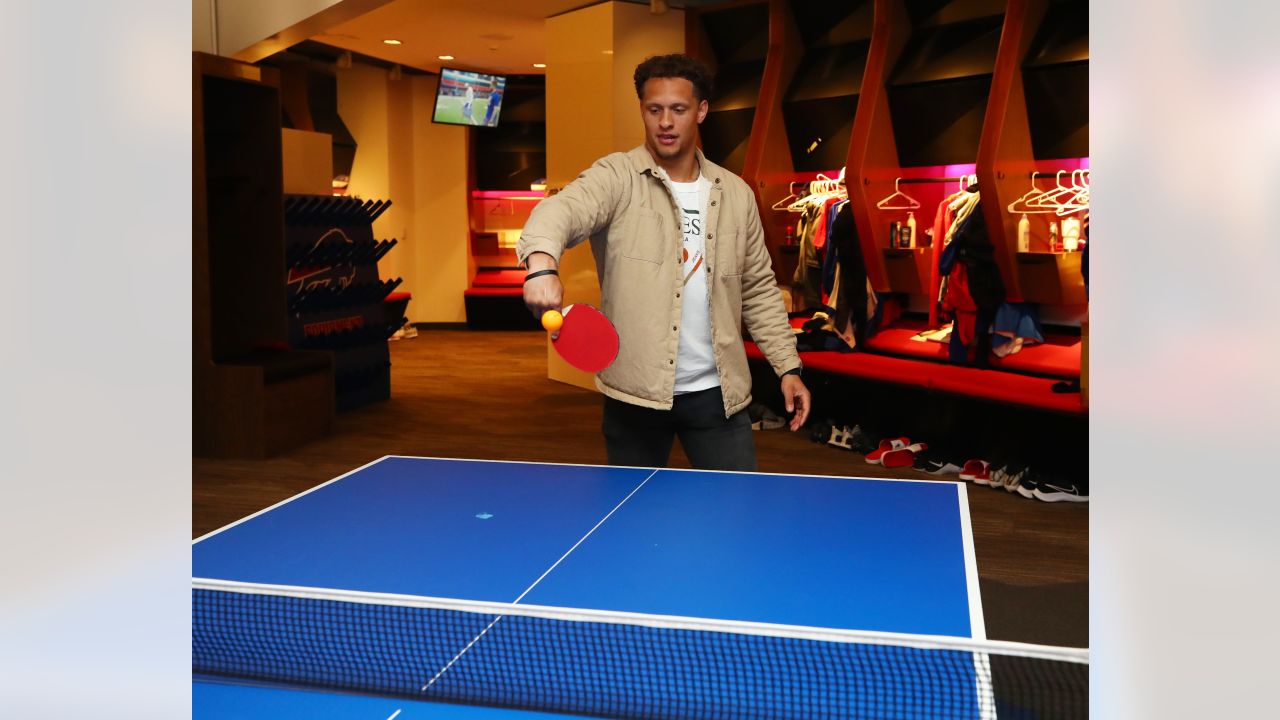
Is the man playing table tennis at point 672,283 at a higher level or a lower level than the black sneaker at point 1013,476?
higher

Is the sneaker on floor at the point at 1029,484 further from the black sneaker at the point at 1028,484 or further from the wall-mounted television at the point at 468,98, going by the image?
the wall-mounted television at the point at 468,98

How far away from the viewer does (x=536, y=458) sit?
21.9 ft

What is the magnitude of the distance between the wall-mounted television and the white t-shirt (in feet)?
37.0

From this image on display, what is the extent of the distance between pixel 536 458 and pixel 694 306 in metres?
3.78

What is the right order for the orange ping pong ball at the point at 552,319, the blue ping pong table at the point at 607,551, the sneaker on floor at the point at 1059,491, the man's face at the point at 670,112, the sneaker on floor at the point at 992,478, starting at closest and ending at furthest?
the blue ping pong table at the point at 607,551 < the orange ping pong ball at the point at 552,319 < the man's face at the point at 670,112 < the sneaker on floor at the point at 1059,491 < the sneaker on floor at the point at 992,478

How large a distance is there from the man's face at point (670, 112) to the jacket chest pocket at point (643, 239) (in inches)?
6.5

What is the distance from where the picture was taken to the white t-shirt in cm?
299

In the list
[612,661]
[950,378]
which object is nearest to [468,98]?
[950,378]
